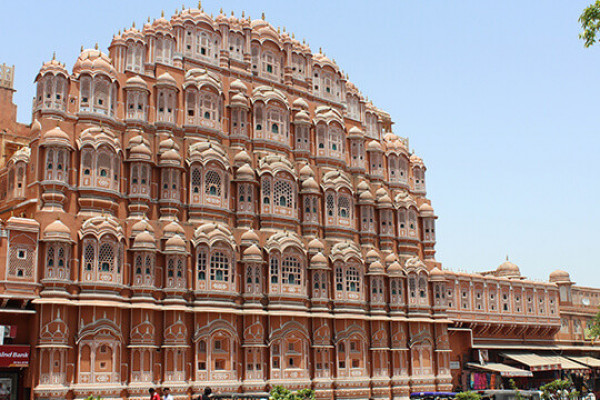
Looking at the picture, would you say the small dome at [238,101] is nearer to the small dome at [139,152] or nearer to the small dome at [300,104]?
the small dome at [300,104]

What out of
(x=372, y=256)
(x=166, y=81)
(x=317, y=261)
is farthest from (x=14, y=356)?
(x=372, y=256)

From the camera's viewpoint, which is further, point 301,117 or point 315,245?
point 301,117

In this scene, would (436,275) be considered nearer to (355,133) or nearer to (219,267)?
(355,133)

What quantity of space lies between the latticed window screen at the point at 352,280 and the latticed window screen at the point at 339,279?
0.53 m

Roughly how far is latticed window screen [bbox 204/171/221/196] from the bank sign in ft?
46.0

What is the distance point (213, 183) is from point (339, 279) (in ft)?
36.5

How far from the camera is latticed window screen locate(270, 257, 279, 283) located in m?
44.0

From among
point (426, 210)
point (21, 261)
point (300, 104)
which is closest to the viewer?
point (21, 261)

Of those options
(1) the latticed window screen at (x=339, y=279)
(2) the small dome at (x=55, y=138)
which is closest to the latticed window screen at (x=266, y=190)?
(1) the latticed window screen at (x=339, y=279)

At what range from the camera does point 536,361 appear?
196ft

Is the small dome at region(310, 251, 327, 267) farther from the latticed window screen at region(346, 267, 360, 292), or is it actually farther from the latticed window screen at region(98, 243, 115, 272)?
the latticed window screen at region(98, 243, 115, 272)

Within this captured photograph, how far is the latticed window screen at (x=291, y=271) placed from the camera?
44.5 meters

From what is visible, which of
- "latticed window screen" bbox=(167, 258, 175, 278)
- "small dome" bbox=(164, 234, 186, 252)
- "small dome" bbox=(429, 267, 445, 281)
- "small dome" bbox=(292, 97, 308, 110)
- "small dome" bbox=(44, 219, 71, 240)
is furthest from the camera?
"small dome" bbox=(429, 267, 445, 281)

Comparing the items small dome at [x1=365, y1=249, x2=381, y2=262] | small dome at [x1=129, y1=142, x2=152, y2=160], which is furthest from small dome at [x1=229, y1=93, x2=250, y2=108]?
small dome at [x1=365, y1=249, x2=381, y2=262]
